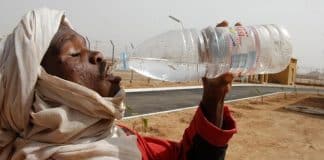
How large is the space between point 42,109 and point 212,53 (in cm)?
150

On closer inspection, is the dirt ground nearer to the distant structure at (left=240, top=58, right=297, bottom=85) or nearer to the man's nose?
the man's nose

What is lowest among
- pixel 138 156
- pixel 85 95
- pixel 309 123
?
pixel 309 123

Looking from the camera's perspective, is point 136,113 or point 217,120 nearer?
point 217,120

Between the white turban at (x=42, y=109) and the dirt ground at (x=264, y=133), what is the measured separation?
21.0 ft

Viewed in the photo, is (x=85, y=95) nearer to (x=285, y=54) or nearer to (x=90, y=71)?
(x=90, y=71)

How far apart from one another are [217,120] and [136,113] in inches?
396

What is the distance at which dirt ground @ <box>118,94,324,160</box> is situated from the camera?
8531 millimetres

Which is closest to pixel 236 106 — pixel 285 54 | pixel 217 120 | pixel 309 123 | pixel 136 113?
pixel 309 123

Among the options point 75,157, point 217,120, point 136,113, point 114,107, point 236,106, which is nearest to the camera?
point 75,157

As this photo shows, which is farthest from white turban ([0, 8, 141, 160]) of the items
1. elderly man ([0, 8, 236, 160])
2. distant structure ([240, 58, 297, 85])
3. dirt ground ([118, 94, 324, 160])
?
distant structure ([240, 58, 297, 85])

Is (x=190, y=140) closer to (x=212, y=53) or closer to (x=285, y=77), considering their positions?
(x=212, y=53)

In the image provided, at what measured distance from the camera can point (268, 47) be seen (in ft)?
11.3

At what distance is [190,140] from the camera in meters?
2.22

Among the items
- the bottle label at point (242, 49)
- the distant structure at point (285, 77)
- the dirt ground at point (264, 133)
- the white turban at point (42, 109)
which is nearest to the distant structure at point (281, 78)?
the distant structure at point (285, 77)
